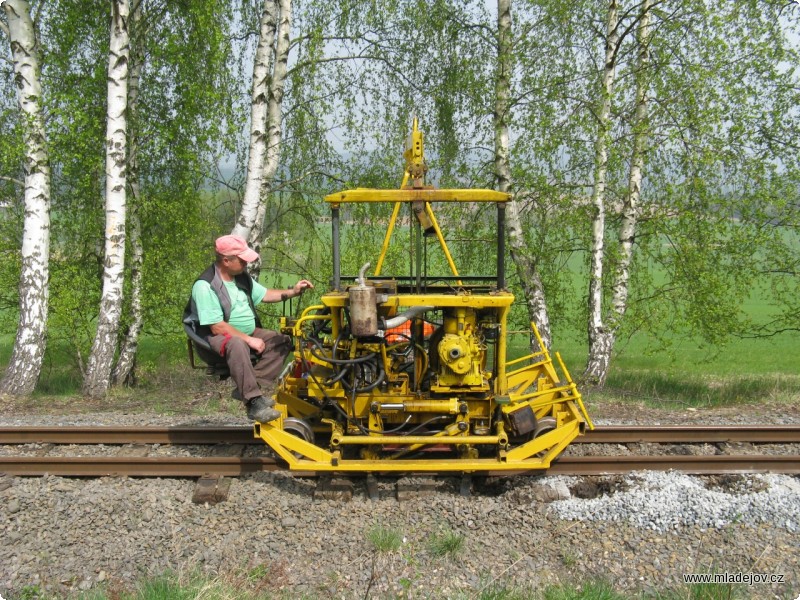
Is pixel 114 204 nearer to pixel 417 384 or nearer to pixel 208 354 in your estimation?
pixel 208 354

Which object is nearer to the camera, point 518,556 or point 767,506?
point 518,556

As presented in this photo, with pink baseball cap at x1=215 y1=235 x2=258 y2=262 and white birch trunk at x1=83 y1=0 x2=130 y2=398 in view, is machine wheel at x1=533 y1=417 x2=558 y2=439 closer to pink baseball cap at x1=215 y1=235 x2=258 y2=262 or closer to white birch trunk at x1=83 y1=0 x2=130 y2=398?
pink baseball cap at x1=215 y1=235 x2=258 y2=262

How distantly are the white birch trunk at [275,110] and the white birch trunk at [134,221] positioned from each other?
70.9 inches

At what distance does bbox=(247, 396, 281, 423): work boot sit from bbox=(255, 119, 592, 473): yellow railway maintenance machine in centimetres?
14

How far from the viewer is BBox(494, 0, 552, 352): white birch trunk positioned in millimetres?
9906

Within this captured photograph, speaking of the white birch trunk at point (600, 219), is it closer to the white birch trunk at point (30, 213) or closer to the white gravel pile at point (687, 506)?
the white gravel pile at point (687, 506)

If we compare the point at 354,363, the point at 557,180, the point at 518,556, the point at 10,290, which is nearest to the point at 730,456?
the point at 518,556

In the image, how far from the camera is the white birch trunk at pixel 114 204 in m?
8.88

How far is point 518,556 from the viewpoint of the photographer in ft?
14.6

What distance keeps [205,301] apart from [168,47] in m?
5.95

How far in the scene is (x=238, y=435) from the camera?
6664mm

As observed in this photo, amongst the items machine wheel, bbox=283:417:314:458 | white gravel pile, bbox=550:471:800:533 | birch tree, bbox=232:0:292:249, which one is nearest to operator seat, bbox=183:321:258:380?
machine wheel, bbox=283:417:314:458

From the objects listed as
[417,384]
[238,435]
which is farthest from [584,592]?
[238,435]

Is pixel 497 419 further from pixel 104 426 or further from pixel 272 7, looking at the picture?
pixel 272 7
